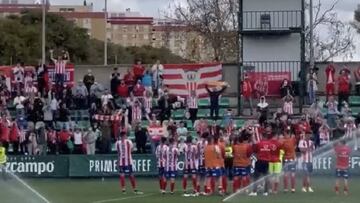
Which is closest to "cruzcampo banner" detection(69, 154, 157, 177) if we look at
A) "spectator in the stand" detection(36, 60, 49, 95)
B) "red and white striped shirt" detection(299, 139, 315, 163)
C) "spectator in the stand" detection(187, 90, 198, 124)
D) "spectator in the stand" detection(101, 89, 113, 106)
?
"spectator in the stand" detection(101, 89, 113, 106)

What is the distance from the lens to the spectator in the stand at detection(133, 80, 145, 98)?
47906mm

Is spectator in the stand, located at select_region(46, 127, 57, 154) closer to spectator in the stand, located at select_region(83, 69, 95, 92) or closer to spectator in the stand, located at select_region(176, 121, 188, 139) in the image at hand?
spectator in the stand, located at select_region(83, 69, 95, 92)

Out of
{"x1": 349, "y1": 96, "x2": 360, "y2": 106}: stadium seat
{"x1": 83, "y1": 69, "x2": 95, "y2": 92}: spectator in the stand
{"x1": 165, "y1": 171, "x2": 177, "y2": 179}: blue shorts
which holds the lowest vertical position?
{"x1": 165, "y1": 171, "x2": 177, "y2": 179}: blue shorts

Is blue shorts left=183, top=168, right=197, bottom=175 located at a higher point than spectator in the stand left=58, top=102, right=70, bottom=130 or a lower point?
lower

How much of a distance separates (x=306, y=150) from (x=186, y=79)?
638 inches

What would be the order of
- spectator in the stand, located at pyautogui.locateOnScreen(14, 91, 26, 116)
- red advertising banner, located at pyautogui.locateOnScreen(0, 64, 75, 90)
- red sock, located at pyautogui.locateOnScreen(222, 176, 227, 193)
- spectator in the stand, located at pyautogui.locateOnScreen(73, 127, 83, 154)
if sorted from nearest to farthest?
red sock, located at pyautogui.locateOnScreen(222, 176, 227, 193), spectator in the stand, located at pyautogui.locateOnScreen(73, 127, 83, 154), spectator in the stand, located at pyautogui.locateOnScreen(14, 91, 26, 116), red advertising banner, located at pyautogui.locateOnScreen(0, 64, 75, 90)

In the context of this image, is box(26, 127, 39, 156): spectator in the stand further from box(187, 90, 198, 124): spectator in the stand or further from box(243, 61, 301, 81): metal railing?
box(243, 61, 301, 81): metal railing

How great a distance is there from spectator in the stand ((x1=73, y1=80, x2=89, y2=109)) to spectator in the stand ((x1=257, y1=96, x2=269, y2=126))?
8.29m

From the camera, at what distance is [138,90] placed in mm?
48094

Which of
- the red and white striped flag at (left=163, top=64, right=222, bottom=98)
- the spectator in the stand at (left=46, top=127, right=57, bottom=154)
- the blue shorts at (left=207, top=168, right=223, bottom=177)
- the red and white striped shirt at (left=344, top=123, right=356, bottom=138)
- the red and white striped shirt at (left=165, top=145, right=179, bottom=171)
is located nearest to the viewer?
the blue shorts at (left=207, top=168, right=223, bottom=177)

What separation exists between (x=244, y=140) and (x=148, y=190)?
486cm

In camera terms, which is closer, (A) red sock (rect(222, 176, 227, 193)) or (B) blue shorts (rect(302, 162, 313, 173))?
(B) blue shorts (rect(302, 162, 313, 173))

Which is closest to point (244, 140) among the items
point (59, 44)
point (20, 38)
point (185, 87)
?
point (185, 87)

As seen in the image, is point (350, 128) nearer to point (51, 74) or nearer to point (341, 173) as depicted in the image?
point (341, 173)
